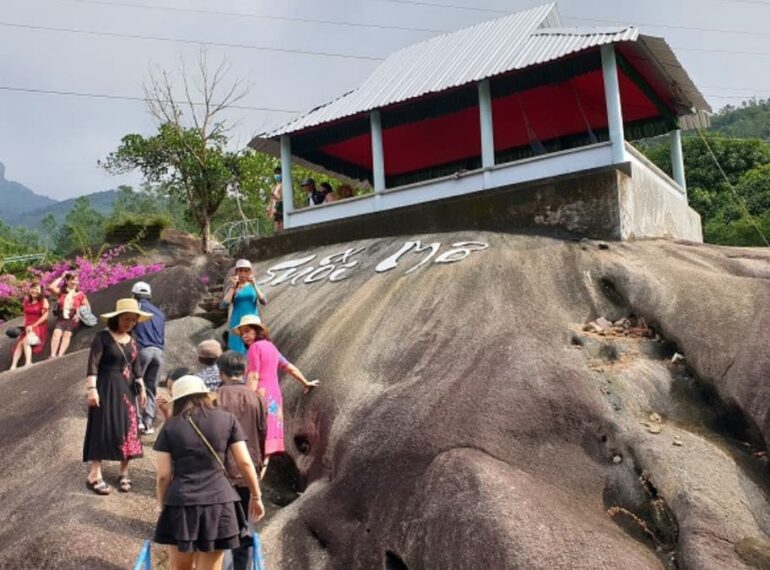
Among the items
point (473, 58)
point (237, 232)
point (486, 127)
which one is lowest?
point (237, 232)

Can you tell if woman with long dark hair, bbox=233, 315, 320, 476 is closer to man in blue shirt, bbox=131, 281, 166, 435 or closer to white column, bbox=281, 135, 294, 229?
man in blue shirt, bbox=131, 281, 166, 435

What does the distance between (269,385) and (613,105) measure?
7165 mm

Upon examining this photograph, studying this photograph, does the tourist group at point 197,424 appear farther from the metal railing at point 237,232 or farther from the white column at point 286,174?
the metal railing at point 237,232

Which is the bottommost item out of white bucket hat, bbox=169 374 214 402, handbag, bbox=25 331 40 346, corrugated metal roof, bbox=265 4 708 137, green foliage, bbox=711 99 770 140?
handbag, bbox=25 331 40 346

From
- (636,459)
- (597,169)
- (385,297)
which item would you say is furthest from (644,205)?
(636,459)

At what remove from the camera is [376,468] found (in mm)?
7047

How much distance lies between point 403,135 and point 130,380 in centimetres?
1161

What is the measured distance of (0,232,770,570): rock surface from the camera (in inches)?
232

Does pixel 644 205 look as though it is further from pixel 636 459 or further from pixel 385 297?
pixel 636 459

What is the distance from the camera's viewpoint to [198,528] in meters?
5.08

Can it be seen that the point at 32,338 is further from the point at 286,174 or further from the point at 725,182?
the point at 725,182

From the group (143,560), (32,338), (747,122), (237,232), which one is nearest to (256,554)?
(143,560)

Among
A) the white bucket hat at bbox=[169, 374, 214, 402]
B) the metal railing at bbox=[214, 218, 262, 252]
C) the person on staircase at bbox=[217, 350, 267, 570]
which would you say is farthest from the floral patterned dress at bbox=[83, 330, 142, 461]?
the metal railing at bbox=[214, 218, 262, 252]

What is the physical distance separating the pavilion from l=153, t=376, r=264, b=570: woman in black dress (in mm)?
7073
